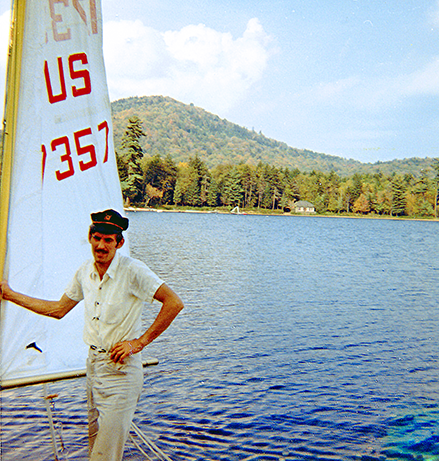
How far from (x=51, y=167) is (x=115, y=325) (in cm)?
144

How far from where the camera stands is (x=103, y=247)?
8.59 feet

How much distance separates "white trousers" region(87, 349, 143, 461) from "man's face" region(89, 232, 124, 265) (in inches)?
21.1

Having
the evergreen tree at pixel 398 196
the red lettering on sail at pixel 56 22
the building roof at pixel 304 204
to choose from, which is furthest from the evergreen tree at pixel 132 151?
the red lettering on sail at pixel 56 22

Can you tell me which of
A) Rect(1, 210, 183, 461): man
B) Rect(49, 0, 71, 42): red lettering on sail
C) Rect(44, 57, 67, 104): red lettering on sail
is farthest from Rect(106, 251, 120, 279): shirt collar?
Rect(49, 0, 71, 42): red lettering on sail

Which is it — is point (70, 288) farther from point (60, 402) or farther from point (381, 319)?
point (381, 319)

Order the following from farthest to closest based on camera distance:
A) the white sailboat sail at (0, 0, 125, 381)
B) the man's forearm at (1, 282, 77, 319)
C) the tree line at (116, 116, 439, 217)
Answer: the tree line at (116, 116, 439, 217)
the white sailboat sail at (0, 0, 125, 381)
the man's forearm at (1, 282, 77, 319)

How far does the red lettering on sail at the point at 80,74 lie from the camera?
3.47 meters

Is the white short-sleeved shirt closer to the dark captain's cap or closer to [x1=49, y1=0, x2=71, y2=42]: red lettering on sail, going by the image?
the dark captain's cap

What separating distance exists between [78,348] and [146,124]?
194 metres

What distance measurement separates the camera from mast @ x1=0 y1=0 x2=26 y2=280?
9.80 feet

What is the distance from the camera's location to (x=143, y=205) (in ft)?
341

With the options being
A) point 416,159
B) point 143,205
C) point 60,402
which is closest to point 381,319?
point 60,402

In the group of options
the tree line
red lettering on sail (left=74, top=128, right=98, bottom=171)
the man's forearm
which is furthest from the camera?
the tree line

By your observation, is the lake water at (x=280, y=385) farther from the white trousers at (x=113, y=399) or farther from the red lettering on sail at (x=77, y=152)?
the red lettering on sail at (x=77, y=152)
